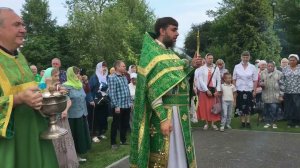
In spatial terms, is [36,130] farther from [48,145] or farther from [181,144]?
[181,144]

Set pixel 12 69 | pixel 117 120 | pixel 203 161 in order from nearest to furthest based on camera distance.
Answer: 1. pixel 12 69
2. pixel 203 161
3. pixel 117 120

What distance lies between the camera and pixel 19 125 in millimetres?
3418

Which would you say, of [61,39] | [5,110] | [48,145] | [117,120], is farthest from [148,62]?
[61,39]

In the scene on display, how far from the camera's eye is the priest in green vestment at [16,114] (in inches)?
130

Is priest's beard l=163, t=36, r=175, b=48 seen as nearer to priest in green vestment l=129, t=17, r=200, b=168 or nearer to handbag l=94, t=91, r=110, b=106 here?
priest in green vestment l=129, t=17, r=200, b=168

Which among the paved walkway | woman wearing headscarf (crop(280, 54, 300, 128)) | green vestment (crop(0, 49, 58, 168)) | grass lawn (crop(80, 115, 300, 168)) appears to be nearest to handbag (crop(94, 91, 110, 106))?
grass lawn (crop(80, 115, 300, 168))

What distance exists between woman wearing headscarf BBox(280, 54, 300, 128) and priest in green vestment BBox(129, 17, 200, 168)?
7.17 metres

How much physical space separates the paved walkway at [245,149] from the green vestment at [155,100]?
2.78m

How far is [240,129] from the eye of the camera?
450 inches

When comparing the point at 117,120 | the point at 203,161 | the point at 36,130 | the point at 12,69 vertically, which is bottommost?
the point at 203,161

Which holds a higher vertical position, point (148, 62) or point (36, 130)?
point (148, 62)

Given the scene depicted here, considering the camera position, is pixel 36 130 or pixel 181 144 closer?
pixel 36 130

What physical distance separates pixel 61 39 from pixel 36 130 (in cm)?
4988

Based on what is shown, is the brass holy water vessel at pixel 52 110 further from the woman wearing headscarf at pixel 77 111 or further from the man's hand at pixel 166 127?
the woman wearing headscarf at pixel 77 111
